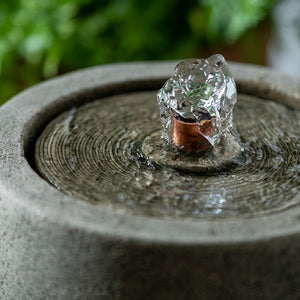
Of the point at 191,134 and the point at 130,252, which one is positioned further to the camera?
the point at 191,134

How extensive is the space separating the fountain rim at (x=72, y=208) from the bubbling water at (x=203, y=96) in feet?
1.28

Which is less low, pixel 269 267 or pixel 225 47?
pixel 269 267

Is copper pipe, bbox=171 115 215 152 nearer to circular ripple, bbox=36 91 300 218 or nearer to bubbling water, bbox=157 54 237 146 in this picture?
bubbling water, bbox=157 54 237 146

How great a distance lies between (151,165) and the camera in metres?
1.46

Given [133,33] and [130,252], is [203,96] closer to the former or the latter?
[130,252]

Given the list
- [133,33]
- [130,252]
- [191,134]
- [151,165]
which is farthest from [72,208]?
[133,33]

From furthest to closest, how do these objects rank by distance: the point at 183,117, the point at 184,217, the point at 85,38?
the point at 85,38, the point at 183,117, the point at 184,217

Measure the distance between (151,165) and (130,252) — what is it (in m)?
0.44

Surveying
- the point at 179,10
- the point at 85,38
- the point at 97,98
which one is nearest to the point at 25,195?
the point at 97,98

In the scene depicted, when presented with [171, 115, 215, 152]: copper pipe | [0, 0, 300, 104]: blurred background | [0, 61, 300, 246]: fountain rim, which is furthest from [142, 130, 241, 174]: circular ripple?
[0, 0, 300, 104]: blurred background

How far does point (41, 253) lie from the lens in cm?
117

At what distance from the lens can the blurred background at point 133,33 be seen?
335 cm

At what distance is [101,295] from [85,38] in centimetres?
279

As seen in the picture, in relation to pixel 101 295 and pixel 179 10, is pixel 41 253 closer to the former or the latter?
pixel 101 295
